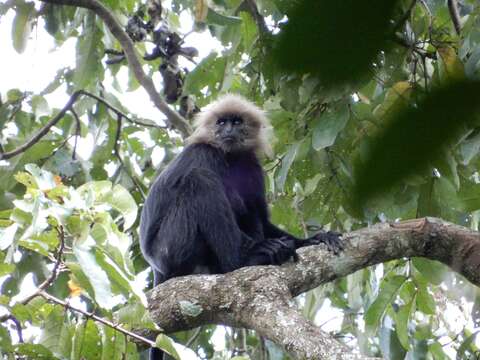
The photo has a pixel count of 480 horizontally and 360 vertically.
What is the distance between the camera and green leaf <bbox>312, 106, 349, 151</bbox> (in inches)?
96.1

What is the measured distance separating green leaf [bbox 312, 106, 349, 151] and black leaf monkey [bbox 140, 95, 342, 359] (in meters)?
0.74

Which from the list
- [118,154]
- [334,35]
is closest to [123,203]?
[334,35]

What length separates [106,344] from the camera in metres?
2.15

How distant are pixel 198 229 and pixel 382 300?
0.98 m

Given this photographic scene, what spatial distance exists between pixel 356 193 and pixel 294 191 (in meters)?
3.79

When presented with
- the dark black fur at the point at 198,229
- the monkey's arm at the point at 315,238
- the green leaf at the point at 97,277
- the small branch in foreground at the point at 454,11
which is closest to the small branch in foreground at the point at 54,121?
the dark black fur at the point at 198,229

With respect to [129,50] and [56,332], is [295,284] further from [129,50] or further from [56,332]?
[129,50]

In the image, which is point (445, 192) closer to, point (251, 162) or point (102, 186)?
point (102, 186)

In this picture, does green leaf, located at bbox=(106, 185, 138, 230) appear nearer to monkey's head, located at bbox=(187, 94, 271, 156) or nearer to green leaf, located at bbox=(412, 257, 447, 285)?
green leaf, located at bbox=(412, 257, 447, 285)

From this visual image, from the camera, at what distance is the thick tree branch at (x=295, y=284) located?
2.51 metres

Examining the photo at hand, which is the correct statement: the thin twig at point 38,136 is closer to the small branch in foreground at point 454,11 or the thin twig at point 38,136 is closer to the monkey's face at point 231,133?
the monkey's face at point 231,133

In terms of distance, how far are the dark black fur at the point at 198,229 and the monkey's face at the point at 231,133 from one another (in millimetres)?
731

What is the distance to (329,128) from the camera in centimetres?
249

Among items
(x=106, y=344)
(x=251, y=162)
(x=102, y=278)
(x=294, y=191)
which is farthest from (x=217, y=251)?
(x=102, y=278)
